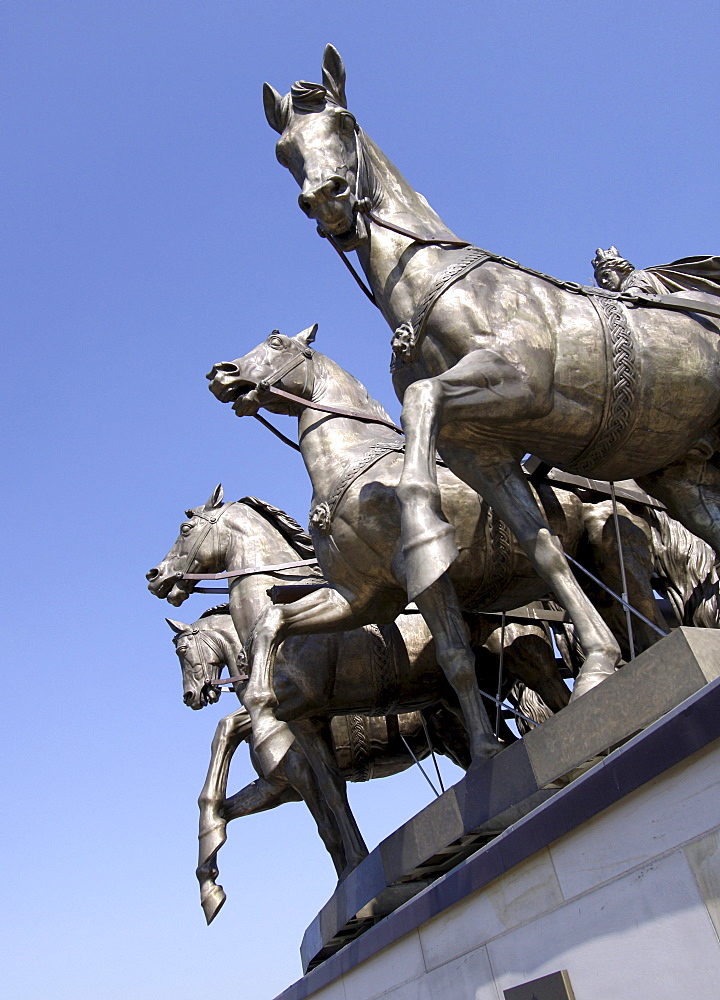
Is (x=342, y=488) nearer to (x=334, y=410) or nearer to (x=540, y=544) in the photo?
(x=334, y=410)

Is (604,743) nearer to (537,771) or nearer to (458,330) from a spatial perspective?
(537,771)

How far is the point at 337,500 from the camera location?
708cm

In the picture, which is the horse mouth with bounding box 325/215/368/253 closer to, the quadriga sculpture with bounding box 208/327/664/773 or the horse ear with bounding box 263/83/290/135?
the horse ear with bounding box 263/83/290/135

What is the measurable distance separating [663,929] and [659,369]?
3324 millimetres

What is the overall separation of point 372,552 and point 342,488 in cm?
57

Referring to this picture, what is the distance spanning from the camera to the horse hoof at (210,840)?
8.73m

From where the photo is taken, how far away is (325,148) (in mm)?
6656

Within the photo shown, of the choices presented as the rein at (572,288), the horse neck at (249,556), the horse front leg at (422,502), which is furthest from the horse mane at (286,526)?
the horse front leg at (422,502)

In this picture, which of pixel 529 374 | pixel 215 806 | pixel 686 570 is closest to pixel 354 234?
pixel 529 374

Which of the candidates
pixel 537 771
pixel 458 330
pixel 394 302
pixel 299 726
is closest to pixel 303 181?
pixel 394 302

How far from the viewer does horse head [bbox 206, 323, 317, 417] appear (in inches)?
329

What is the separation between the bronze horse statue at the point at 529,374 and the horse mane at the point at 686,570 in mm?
1866

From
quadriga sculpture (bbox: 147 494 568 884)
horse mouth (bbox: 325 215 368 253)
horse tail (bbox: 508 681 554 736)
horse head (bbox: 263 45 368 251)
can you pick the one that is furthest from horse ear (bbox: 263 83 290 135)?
horse tail (bbox: 508 681 554 736)

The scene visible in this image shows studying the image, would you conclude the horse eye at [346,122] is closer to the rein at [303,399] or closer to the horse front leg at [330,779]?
the rein at [303,399]
